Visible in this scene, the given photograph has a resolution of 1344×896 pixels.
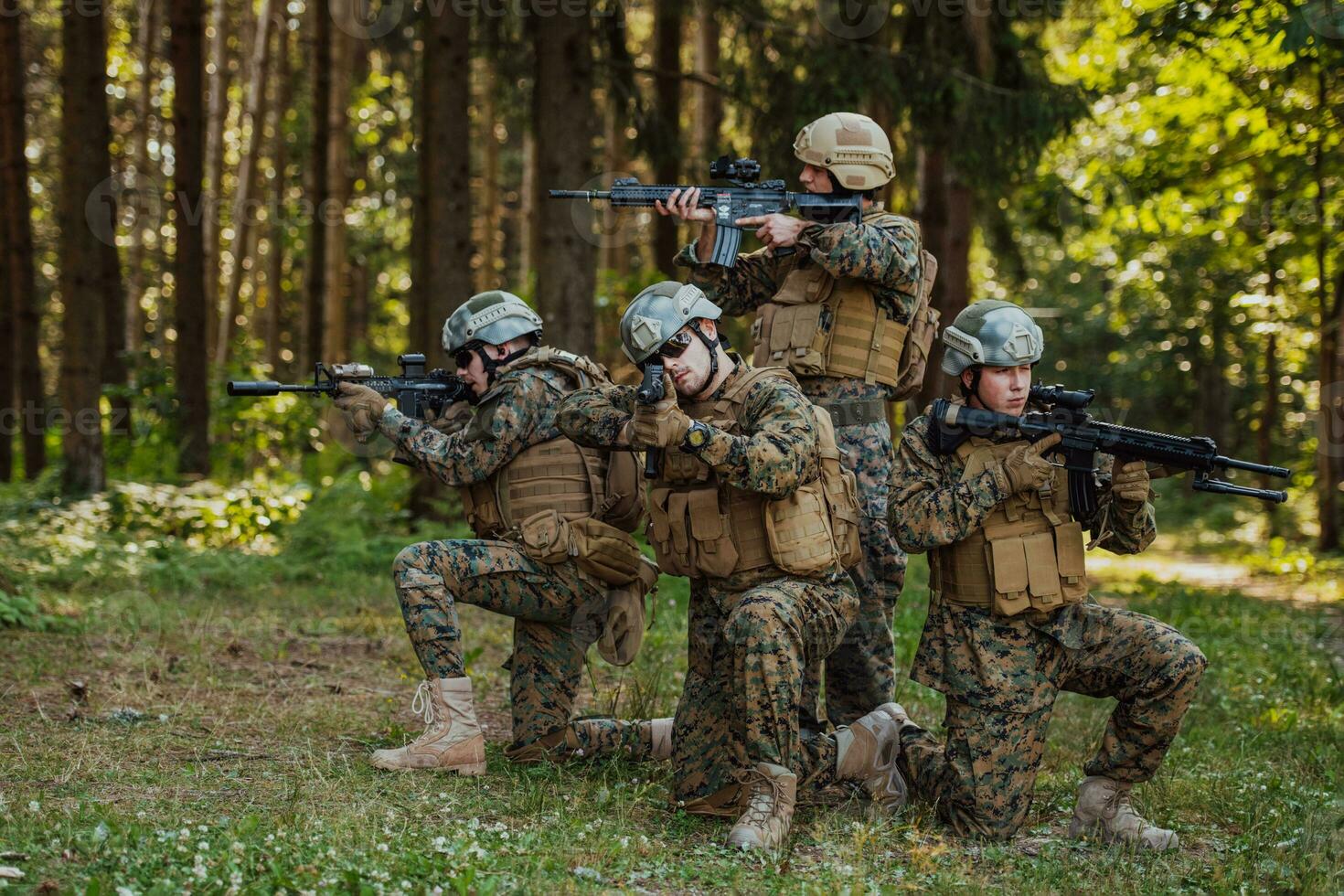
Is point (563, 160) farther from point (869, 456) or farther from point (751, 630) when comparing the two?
point (751, 630)

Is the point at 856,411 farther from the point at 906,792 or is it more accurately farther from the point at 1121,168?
the point at 1121,168

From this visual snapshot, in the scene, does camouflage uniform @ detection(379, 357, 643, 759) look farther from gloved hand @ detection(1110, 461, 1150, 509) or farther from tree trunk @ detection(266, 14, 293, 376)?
tree trunk @ detection(266, 14, 293, 376)

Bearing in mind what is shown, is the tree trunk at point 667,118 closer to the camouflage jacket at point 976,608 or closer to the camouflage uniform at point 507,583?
the camouflage uniform at point 507,583

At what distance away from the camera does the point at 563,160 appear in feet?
36.1

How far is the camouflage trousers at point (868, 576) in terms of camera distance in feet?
20.1

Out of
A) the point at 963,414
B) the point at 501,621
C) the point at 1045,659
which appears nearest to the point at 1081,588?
the point at 1045,659

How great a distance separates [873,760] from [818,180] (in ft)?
8.79

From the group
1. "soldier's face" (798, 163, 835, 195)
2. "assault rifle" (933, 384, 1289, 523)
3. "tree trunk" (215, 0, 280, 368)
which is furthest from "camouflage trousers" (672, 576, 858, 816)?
"tree trunk" (215, 0, 280, 368)

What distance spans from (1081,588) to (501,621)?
538cm

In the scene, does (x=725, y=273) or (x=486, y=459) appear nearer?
(x=486, y=459)

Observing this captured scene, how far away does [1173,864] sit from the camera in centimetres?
490

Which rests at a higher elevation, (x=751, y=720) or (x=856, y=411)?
(x=856, y=411)

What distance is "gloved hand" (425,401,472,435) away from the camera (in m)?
6.39

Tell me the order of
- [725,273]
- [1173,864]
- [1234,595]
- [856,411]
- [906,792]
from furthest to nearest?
1. [1234,595]
2. [725,273]
3. [856,411]
4. [906,792]
5. [1173,864]
